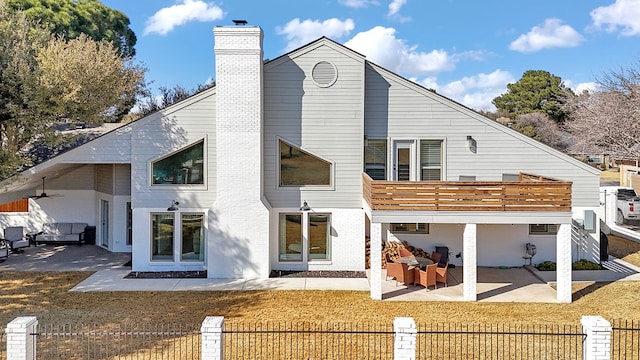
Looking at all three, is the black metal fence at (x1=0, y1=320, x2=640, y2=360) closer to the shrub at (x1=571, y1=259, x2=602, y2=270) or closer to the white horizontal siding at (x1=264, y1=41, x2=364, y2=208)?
the shrub at (x1=571, y1=259, x2=602, y2=270)

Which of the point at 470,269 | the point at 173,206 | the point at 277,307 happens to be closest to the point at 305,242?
the point at 277,307

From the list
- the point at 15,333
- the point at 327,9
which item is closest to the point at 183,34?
the point at 327,9

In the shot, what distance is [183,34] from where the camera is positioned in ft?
113

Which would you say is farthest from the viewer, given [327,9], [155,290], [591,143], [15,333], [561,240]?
[591,143]

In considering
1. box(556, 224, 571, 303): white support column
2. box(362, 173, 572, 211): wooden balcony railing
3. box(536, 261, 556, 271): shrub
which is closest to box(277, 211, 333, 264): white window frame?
box(362, 173, 572, 211): wooden balcony railing

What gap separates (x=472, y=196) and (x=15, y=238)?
17379 millimetres

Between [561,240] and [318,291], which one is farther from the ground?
[561,240]

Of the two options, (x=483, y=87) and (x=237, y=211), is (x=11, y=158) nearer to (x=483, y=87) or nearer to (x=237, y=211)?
(x=237, y=211)

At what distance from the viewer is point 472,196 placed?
11.2 m

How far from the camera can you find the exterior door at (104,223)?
17.0 meters

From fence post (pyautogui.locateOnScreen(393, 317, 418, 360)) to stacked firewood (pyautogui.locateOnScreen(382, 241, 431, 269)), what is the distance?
7.54 m

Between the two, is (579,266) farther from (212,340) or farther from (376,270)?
(212,340)

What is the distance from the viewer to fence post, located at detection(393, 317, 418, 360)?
255 inches

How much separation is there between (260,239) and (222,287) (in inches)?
77.1
